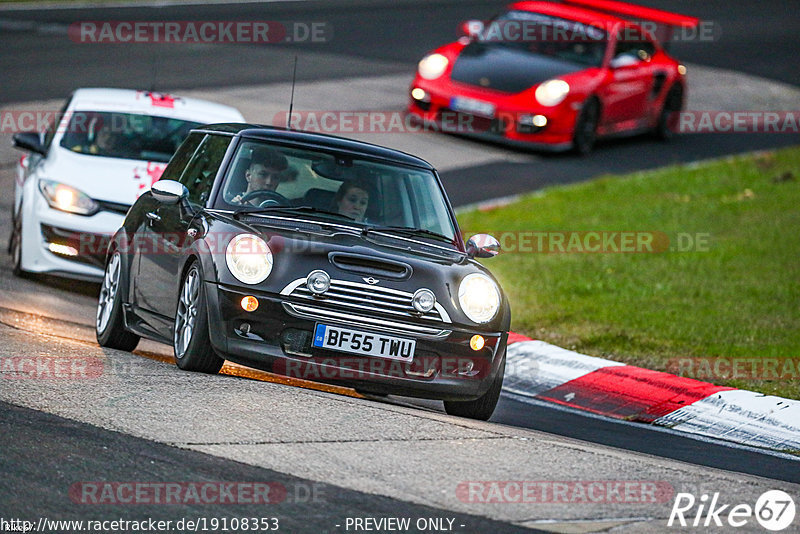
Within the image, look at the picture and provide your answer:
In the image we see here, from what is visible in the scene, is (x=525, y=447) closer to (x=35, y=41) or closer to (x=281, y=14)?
(x=35, y=41)

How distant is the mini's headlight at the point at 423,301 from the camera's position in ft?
24.1

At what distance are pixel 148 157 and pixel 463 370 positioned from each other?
471 cm

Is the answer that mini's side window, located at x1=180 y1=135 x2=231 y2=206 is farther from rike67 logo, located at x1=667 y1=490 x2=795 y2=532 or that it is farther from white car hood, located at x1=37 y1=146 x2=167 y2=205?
rike67 logo, located at x1=667 y1=490 x2=795 y2=532

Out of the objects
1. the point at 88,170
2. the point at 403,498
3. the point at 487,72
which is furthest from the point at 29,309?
the point at 487,72

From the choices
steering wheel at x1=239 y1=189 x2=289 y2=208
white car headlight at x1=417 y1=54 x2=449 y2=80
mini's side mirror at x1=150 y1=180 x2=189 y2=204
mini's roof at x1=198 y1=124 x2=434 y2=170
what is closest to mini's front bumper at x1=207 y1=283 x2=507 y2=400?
steering wheel at x1=239 y1=189 x2=289 y2=208

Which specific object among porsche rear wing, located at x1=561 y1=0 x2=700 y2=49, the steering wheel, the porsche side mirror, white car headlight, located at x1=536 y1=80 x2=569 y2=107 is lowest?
white car headlight, located at x1=536 y1=80 x2=569 y2=107

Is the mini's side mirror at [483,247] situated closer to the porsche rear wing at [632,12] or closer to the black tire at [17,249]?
the black tire at [17,249]

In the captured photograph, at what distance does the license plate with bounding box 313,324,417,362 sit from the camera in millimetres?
7273

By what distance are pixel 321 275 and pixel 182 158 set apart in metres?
2.20

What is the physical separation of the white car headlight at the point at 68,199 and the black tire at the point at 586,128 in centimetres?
908

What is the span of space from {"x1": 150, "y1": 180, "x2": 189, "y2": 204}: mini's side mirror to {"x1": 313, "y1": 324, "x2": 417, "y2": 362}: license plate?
1408 mm

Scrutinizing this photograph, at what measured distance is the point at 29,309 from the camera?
1002cm

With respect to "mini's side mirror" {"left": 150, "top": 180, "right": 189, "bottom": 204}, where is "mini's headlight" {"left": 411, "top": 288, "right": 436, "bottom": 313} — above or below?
below

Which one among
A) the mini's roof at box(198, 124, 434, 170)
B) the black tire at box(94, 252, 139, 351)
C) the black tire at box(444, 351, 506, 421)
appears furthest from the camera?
the black tire at box(94, 252, 139, 351)
